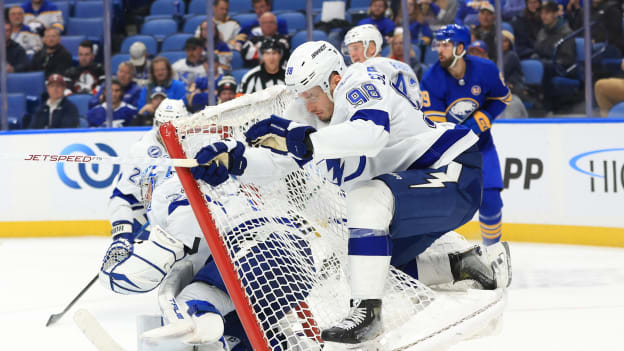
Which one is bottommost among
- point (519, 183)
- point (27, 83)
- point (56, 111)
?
point (519, 183)

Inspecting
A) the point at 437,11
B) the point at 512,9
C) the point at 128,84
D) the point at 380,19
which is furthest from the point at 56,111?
the point at 512,9

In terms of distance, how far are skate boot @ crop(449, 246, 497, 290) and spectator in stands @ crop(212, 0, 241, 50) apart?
3.74 meters

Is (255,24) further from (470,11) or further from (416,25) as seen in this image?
(470,11)

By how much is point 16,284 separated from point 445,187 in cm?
288

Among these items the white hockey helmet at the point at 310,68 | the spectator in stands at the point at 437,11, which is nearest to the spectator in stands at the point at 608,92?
the spectator in stands at the point at 437,11

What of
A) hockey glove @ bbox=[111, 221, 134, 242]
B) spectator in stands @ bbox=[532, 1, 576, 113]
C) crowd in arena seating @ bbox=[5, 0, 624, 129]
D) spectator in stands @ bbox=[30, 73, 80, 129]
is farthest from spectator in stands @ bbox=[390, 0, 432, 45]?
hockey glove @ bbox=[111, 221, 134, 242]

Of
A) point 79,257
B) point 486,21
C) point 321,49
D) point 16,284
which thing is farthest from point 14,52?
point 321,49

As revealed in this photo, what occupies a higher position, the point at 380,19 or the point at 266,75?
the point at 380,19

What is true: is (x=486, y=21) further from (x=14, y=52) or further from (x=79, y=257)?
(x=14, y=52)

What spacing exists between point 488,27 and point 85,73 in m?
2.96

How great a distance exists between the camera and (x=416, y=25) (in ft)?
18.5

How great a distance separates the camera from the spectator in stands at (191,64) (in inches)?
233

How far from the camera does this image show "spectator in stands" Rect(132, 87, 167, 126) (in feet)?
19.8

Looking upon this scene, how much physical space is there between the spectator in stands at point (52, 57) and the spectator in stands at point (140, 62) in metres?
0.58
